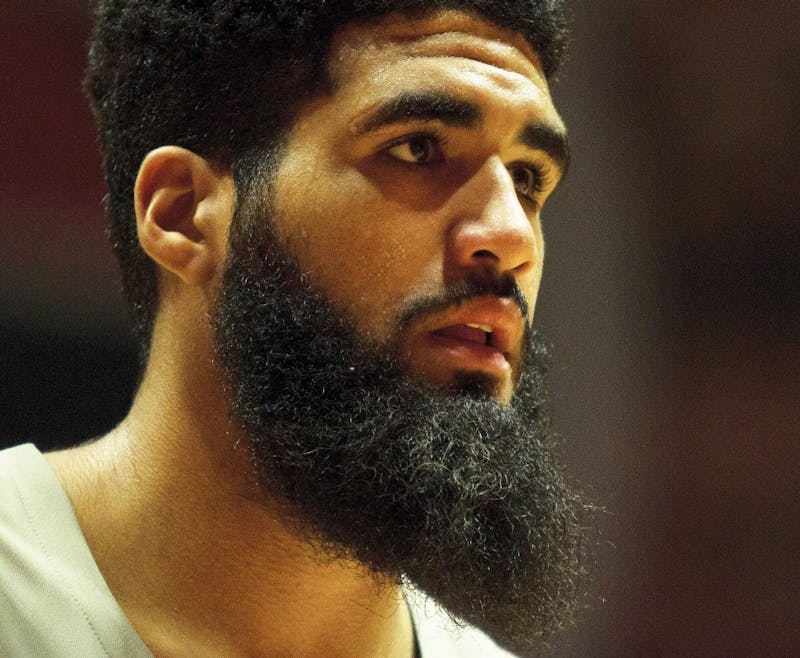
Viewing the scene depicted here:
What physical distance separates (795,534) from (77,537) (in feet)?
6.63

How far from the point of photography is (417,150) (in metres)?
1.78

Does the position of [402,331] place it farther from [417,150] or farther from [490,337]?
[417,150]

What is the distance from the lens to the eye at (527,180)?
6.32ft

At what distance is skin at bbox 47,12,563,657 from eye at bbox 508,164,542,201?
42mm

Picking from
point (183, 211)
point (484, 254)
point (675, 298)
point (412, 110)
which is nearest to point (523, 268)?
point (484, 254)

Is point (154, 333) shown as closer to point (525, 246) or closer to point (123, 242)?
point (123, 242)

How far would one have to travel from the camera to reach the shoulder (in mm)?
1996

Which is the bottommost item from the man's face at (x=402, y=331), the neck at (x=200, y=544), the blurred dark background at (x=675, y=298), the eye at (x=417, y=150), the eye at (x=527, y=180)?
the neck at (x=200, y=544)

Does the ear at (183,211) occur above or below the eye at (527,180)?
below

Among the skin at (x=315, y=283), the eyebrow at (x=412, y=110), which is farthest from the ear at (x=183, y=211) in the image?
the eyebrow at (x=412, y=110)

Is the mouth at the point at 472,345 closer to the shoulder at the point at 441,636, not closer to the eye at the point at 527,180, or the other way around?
the eye at the point at 527,180

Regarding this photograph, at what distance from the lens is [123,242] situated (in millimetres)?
2061

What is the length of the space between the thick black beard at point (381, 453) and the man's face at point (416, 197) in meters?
0.04

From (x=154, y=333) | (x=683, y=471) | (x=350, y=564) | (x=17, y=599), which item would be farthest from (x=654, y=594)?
(x=17, y=599)
